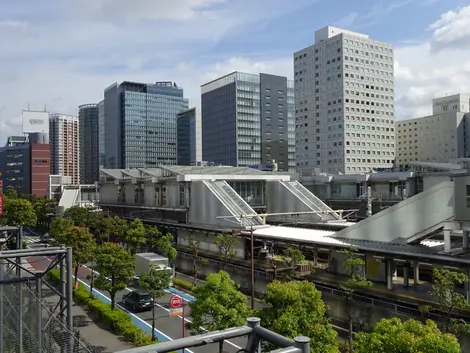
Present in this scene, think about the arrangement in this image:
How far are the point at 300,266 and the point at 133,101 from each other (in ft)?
497

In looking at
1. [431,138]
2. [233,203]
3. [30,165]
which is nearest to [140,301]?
[233,203]

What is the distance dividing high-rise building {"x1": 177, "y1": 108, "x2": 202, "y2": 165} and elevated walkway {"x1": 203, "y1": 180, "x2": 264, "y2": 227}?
402 feet

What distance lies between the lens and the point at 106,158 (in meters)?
182

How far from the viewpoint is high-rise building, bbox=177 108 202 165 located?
175 metres

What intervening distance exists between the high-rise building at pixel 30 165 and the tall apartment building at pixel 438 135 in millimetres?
115393

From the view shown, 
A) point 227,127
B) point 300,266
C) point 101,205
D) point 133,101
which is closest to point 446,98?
point 227,127

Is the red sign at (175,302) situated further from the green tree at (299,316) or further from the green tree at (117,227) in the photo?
the green tree at (117,227)

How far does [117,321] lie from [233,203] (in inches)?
912

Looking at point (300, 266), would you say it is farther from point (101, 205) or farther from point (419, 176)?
point (101, 205)

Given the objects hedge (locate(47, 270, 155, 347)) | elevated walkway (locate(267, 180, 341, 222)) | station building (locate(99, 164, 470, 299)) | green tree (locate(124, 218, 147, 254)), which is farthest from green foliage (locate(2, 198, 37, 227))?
→ hedge (locate(47, 270, 155, 347))

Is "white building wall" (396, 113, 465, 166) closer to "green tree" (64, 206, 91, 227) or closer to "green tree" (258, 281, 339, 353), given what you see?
"green tree" (64, 206, 91, 227)

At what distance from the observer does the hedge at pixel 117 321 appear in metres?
22.7

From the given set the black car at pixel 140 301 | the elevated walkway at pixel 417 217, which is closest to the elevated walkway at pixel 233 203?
the elevated walkway at pixel 417 217

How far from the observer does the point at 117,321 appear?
Result: 80.3 ft
